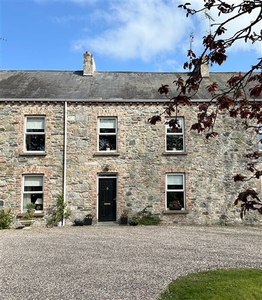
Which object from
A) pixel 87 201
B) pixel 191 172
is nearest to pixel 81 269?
pixel 87 201

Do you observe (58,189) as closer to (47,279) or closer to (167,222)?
(167,222)

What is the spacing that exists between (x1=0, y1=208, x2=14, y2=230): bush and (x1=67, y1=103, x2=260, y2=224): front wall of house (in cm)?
284

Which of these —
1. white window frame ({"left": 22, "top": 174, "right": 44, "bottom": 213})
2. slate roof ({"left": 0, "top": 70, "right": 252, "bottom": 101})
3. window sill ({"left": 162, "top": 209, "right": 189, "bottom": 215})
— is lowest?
window sill ({"left": 162, "top": 209, "right": 189, "bottom": 215})

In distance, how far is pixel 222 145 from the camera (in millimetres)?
16359

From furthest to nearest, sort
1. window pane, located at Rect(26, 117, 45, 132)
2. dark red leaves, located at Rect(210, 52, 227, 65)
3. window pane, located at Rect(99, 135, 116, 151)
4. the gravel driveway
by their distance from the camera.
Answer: window pane, located at Rect(99, 135, 116, 151) → window pane, located at Rect(26, 117, 45, 132) → the gravel driveway → dark red leaves, located at Rect(210, 52, 227, 65)

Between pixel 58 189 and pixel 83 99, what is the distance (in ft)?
14.9

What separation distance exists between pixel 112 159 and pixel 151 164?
1.92m

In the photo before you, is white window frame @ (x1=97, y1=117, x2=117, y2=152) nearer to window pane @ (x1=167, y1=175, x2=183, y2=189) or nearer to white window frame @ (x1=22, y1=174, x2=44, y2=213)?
window pane @ (x1=167, y1=175, x2=183, y2=189)

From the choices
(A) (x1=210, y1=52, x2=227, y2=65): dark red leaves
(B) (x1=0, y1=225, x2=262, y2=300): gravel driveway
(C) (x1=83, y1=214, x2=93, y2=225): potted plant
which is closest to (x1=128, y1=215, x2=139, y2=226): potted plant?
(B) (x1=0, y1=225, x2=262, y2=300): gravel driveway

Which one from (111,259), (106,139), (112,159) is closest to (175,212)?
(112,159)

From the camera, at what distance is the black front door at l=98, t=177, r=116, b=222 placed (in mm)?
15891

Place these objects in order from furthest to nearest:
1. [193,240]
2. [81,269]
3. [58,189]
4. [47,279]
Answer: [58,189] → [193,240] → [81,269] → [47,279]

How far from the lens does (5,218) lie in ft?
49.5

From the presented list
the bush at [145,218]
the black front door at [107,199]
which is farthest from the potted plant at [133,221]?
the black front door at [107,199]
